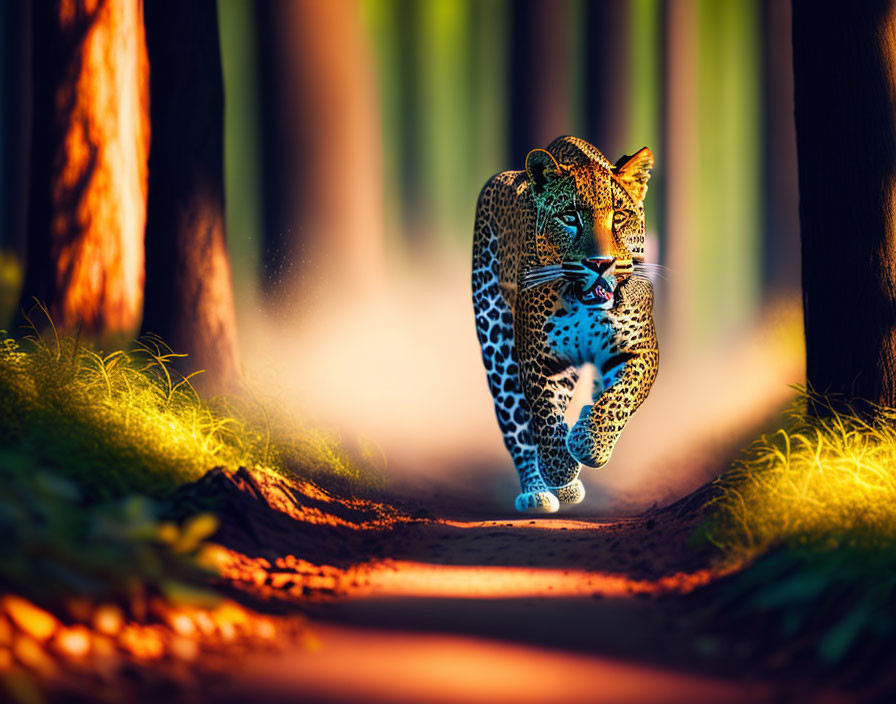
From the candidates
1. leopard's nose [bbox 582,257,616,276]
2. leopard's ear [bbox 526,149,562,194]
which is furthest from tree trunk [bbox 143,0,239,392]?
leopard's nose [bbox 582,257,616,276]

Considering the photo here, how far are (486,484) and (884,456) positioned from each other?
13.9 feet

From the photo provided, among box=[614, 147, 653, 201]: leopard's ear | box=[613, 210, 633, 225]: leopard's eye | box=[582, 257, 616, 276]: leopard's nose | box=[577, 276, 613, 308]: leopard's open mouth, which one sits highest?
box=[614, 147, 653, 201]: leopard's ear

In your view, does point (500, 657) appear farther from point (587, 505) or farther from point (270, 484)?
point (587, 505)

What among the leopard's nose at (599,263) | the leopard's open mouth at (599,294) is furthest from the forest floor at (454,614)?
the leopard's nose at (599,263)

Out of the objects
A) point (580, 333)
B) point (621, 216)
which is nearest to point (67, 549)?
point (580, 333)

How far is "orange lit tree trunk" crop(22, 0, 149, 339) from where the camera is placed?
6801mm

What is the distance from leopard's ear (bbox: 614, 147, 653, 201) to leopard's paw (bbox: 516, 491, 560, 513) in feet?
6.79

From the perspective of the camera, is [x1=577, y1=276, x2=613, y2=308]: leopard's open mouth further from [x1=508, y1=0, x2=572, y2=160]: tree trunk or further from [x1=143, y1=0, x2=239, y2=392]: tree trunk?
[x1=508, y1=0, x2=572, y2=160]: tree trunk

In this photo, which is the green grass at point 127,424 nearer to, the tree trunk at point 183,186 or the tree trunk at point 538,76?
the tree trunk at point 183,186

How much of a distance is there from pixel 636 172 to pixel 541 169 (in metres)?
0.59

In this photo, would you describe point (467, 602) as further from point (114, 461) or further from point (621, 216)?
point (621, 216)

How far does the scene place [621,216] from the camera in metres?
6.15

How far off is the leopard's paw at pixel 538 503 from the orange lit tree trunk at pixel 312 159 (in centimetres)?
283

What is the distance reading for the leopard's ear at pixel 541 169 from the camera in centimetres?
638
